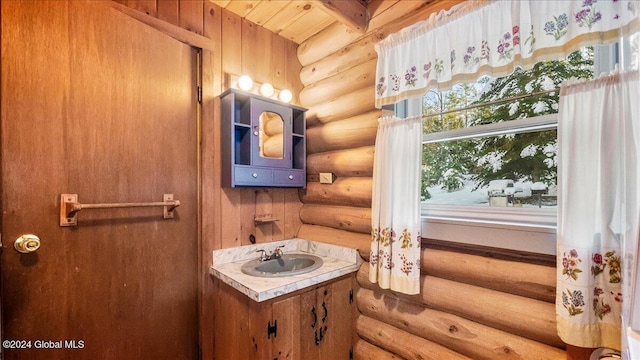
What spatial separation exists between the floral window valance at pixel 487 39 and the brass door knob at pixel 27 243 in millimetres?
1878

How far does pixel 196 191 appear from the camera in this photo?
71.9 inches

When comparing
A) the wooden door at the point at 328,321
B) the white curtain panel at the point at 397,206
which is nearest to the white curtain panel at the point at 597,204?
the white curtain panel at the point at 397,206

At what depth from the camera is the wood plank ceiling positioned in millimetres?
1822

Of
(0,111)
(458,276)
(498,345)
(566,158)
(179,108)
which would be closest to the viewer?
(566,158)

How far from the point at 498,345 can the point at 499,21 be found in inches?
59.7

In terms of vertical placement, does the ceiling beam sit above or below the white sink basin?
above

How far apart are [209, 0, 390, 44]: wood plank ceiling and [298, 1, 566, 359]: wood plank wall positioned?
69 millimetres

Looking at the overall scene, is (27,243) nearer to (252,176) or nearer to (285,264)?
(252,176)

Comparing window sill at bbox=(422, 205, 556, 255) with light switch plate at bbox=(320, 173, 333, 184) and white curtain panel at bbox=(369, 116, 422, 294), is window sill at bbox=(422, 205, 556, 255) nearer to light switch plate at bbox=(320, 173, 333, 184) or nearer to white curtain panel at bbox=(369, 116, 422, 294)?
white curtain panel at bbox=(369, 116, 422, 294)

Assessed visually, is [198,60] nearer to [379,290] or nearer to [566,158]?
[379,290]

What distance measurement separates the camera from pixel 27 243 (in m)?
1.27

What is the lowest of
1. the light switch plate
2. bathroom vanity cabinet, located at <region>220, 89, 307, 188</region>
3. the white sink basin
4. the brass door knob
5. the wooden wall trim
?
the white sink basin

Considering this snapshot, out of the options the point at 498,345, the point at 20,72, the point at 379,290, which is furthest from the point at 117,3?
the point at 498,345

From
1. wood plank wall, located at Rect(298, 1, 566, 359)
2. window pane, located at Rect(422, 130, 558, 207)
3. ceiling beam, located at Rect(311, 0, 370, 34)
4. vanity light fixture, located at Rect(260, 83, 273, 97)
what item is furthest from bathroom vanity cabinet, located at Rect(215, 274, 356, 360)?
ceiling beam, located at Rect(311, 0, 370, 34)
